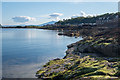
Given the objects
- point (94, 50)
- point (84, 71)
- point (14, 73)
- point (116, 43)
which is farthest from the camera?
point (94, 50)

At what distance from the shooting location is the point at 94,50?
36.8 metres

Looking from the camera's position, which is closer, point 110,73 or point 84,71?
point 110,73

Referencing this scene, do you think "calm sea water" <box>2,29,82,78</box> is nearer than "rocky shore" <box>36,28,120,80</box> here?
No

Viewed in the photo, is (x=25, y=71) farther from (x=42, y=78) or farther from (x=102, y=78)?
(x=102, y=78)

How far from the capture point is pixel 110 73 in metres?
17.5

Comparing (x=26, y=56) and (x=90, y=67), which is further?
(x=26, y=56)

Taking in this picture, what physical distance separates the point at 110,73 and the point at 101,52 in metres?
17.4

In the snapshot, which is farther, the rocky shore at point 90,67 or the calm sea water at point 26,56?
the calm sea water at point 26,56

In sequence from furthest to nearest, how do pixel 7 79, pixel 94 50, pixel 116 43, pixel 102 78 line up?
pixel 94 50
pixel 116 43
pixel 7 79
pixel 102 78

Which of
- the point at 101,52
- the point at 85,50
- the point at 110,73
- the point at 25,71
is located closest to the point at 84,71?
the point at 110,73

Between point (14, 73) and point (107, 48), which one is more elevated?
point (107, 48)

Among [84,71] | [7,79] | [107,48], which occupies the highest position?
[107,48]

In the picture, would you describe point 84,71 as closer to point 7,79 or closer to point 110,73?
point 110,73

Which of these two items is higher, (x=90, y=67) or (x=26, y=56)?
(x=90, y=67)
